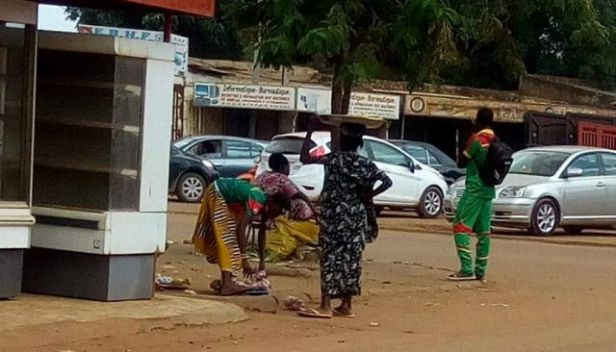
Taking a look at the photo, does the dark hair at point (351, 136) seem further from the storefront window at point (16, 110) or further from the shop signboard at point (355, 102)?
the shop signboard at point (355, 102)

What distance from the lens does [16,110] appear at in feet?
35.3

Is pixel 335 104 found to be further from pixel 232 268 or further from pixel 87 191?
pixel 87 191

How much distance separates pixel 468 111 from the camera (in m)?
40.5

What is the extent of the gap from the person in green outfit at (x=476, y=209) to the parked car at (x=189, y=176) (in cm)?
1415

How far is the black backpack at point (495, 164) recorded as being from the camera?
1448 cm

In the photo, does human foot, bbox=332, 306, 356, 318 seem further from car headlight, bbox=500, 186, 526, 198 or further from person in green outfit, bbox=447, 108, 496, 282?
car headlight, bbox=500, 186, 526, 198

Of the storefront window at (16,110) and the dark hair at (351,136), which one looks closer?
the storefront window at (16,110)

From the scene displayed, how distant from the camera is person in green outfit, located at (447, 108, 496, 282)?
48.2 ft

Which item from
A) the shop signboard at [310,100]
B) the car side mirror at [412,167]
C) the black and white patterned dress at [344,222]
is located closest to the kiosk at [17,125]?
the black and white patterned dress at [344,222]

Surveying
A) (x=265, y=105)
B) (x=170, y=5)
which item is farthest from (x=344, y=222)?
(x=265, y=105)

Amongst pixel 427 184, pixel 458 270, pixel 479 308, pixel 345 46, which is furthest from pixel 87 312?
pixel 427 184

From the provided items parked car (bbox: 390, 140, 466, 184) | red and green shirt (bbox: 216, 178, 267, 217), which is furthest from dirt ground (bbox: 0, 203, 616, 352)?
parked car (bbox: 390, 140, 466, 184)

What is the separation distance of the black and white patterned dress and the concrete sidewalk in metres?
0.87

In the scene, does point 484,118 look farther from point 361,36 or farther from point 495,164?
point 361,36
